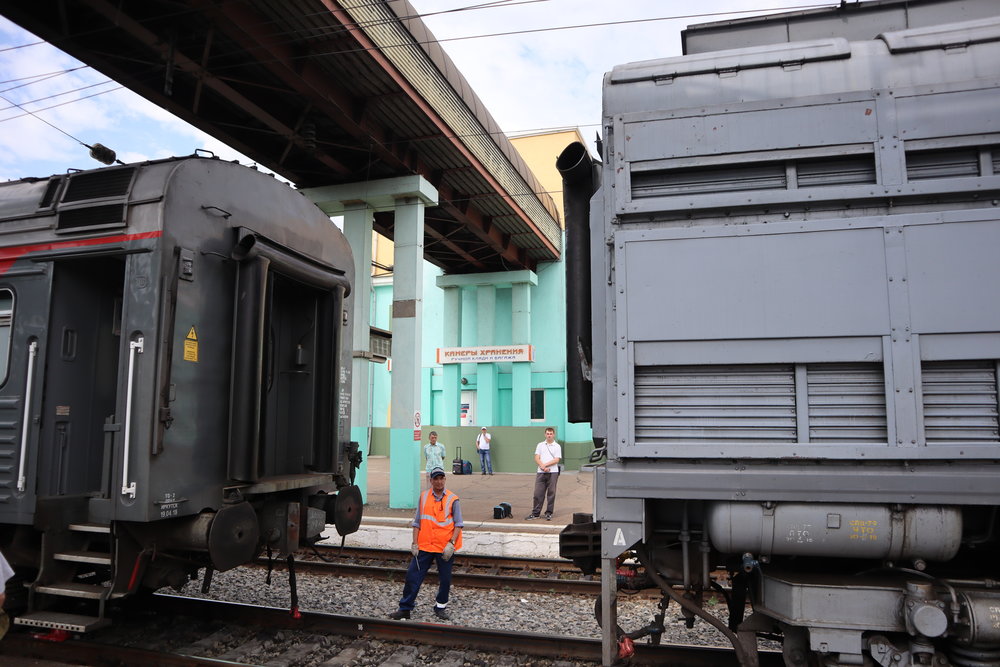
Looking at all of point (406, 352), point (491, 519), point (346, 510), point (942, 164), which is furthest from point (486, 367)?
point (942, 164)

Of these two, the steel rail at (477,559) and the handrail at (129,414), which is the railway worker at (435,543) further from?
the handrail at (129,414)

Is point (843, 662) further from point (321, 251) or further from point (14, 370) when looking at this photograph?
point (14, 370)

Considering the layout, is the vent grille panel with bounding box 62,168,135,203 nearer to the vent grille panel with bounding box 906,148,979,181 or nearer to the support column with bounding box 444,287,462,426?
the vent grille panel with bounding box 906,148,979,181

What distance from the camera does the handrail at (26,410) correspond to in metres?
4.83

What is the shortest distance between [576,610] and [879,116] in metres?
5.13

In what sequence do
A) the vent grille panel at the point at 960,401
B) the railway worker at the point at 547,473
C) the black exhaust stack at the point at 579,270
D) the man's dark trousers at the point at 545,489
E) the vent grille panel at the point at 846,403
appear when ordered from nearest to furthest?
the vent grille panel at the point at 960,401 < the vent grille panel at the point at 846,403 < the black exhaust stack at the point at 579,270 < the railway worker at the point at 547,473 < the man's dark trousers at the point at 545,489

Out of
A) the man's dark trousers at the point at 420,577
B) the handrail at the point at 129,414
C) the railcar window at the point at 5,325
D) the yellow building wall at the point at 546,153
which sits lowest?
the man's dark trousers at the point at 420,577

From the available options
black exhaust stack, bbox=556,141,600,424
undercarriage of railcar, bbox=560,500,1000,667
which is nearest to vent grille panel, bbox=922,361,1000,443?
undercarriage of railcar, bbox=560,500,1000,667

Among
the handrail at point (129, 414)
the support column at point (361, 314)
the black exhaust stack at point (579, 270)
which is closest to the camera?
the black exhaust stack at point (579, 270)

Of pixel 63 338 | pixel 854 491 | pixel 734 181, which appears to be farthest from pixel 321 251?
pixel 854 491

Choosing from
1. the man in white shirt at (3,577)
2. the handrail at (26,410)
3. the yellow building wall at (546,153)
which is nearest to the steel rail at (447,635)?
the handrail at (26,410)

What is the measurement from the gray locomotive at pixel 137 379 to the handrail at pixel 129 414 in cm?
1

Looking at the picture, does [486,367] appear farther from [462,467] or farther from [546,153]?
[546,153]

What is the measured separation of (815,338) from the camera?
329cm
